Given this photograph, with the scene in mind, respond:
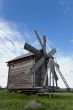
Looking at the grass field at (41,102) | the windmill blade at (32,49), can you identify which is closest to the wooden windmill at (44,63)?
the windmill blade at (32,49)

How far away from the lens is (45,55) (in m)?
24.1

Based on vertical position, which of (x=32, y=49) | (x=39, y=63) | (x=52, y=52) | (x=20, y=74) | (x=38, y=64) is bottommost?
(x=20, y=74)

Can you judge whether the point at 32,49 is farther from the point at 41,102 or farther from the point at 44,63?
the point at 41,102

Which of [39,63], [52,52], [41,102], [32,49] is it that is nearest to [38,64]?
[39,63]

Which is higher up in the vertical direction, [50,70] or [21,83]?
[50,70]

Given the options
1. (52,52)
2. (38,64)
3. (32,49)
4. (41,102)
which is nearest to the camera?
(41,102)

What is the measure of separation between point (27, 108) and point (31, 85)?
10417mm

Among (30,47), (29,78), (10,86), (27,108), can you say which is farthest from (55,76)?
(27,108)

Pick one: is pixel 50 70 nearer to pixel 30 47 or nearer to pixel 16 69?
pixel 30 47

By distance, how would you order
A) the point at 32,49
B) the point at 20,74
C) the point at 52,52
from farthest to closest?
the point at 52,52 → the point at 20,74 → the point at 32,49

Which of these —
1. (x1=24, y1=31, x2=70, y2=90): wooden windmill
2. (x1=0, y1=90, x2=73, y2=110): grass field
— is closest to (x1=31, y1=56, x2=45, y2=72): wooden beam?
(x1=24, y1=31, x2=70, y2=90): wooden windmill

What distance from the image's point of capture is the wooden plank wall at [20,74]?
76.6 feet

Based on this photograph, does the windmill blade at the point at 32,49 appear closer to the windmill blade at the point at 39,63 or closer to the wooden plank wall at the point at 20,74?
the windmill blade at the point at 39,63

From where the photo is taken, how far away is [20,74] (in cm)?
2508
